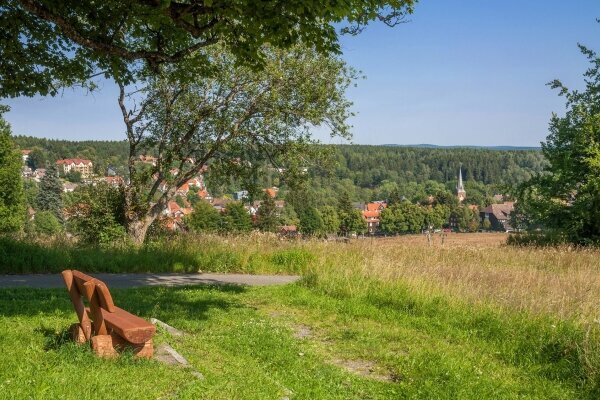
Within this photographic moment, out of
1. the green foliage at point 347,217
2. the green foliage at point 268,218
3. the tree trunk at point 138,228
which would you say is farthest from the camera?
the green foliage at point 347,217

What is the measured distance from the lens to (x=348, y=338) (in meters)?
7.06

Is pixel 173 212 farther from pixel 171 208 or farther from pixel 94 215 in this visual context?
pixel 171 208

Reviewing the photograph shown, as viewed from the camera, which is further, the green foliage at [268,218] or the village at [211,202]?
the green foliage at [268,218]

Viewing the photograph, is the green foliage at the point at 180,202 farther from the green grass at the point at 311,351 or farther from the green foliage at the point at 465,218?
the green foliage at the point at 465,218

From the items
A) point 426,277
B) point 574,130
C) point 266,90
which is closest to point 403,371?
point 426,277

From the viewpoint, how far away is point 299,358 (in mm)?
6059

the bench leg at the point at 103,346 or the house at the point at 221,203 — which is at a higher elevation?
the bench leg at the point at 103,346

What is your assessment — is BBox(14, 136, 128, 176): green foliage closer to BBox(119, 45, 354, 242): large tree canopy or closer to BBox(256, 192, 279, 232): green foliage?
BBox(256, 192, 279, 232): green foliage

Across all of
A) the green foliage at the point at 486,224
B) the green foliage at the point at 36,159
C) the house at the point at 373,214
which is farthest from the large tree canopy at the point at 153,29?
the green foliage at the point at 36,159

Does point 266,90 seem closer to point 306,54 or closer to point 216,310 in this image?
point 306,54

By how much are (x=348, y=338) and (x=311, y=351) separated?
80 centimetres

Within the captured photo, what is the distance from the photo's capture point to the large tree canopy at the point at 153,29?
6.75 meters

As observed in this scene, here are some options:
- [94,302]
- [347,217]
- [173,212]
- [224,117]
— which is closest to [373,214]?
[347,217]

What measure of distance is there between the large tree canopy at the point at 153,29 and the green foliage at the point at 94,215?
6.72 meters
